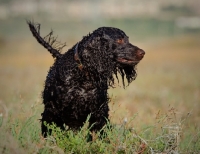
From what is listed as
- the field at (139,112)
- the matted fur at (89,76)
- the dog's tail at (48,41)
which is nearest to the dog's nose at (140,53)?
the matted fur at (89,76)

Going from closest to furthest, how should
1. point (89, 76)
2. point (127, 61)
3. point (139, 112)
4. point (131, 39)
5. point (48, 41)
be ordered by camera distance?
point (127, 61), point (89, 76), point (48, 41), point (139, 112), point (131, 39)

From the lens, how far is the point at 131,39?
3162 inches

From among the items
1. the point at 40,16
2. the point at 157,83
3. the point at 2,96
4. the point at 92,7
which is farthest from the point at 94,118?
the point at 92,7

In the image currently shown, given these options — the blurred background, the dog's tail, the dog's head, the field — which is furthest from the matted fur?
the dog's tail

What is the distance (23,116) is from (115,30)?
167 centimetres

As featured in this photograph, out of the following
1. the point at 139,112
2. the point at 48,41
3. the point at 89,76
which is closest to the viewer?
the point at 89,76

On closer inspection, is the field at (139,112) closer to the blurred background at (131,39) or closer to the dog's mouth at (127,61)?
the blurred background at (131,39)

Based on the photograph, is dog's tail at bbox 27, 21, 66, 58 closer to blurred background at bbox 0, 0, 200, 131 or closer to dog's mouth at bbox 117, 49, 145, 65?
blurred background at bbox 0, 0, 200, 131

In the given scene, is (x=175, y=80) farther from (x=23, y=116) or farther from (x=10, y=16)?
(x=10, y=16)

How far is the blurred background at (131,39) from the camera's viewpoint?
15414 millimetres

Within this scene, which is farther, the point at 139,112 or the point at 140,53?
the point at 139,112

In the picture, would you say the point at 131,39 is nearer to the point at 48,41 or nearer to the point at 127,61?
the point at 48,41

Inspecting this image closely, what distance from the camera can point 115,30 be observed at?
670 centimetres

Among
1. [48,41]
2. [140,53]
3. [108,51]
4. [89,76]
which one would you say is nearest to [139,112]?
[48,41]
